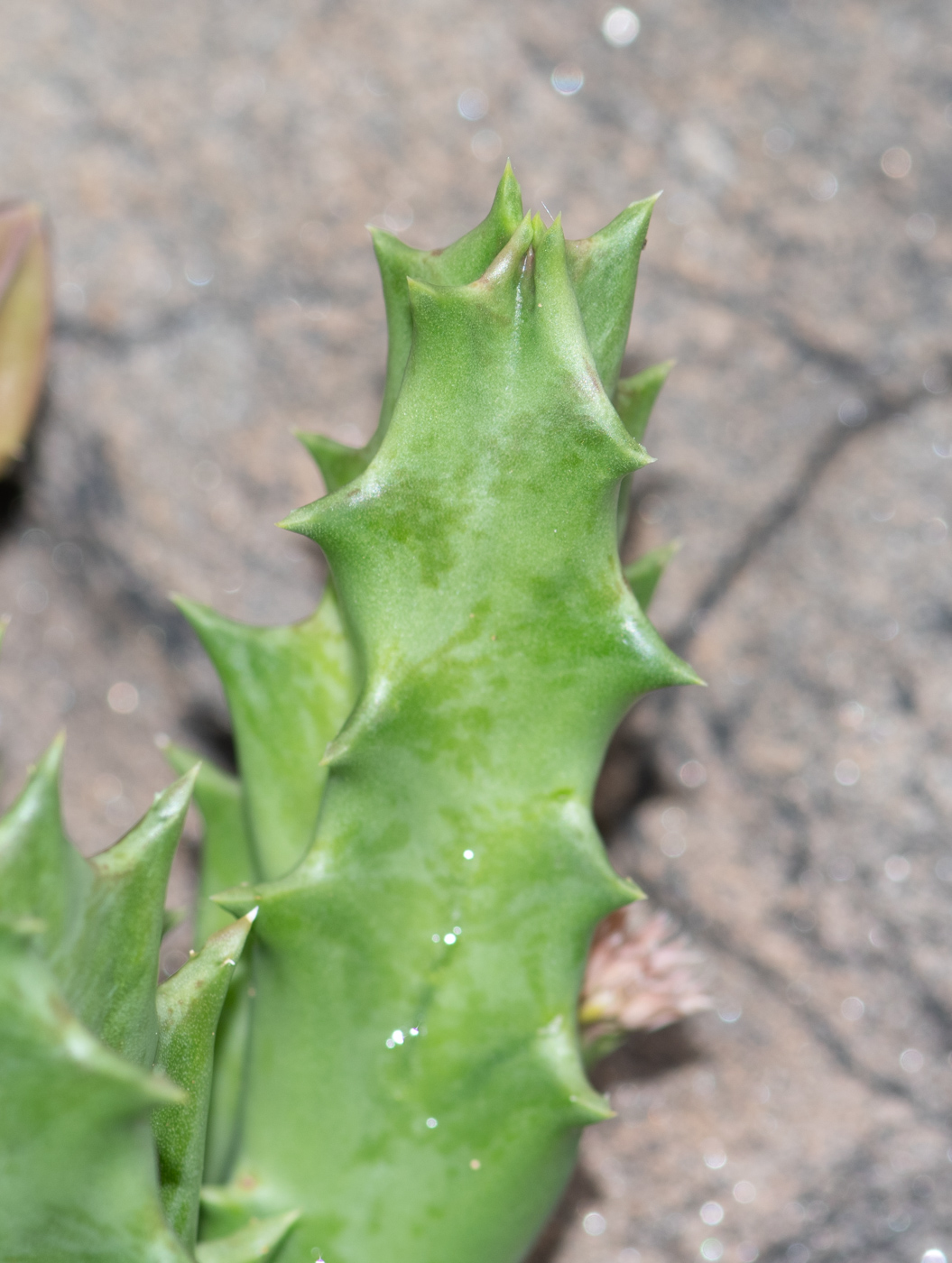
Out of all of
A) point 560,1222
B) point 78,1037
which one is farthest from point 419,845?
point 560,1222

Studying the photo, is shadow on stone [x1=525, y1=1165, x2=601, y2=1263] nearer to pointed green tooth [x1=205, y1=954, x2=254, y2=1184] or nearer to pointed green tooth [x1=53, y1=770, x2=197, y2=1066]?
pointed green tooth [x1=205, y1=954, x2=254, y2=1184]

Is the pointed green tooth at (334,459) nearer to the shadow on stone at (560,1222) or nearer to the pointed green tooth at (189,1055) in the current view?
the pointed green tooth at (189,1055)

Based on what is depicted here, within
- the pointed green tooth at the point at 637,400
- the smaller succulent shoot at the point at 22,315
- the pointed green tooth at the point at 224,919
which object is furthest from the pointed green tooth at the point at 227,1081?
the smaller succulent shoot at the point at 22,315

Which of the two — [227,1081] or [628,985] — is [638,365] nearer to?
[628,985]

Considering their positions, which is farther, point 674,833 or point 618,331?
point 674,833

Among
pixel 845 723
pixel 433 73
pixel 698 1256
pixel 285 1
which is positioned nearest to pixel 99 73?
pixel 285 1

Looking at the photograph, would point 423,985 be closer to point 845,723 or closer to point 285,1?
point 845,723
